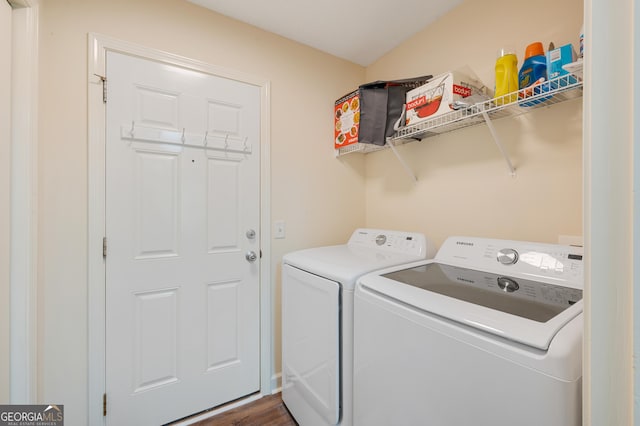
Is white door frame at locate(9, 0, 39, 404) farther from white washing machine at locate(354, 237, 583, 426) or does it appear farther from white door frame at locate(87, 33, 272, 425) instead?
white washing machine at locate(354, 237, 583, 426)

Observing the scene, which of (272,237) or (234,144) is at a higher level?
(234,144)

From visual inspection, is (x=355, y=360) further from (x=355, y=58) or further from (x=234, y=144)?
(x=355, y=58)

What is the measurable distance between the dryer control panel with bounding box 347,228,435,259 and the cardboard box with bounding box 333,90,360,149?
68 cm

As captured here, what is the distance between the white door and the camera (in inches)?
57.4

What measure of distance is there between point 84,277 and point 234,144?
1.06m

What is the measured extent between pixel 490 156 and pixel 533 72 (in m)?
0.44

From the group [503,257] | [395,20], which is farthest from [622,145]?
[395,20]

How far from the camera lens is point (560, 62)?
107 cm

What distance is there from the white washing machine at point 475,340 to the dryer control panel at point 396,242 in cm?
24

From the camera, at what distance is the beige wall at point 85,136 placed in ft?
4.30

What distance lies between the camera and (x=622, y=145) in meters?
0.33

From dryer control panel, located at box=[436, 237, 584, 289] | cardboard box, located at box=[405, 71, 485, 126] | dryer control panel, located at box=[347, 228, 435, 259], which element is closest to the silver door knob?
dryer control panel, located at box=[347, 228, 435, 259]

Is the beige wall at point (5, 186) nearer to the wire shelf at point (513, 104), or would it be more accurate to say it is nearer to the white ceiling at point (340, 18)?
the white ceiling at point (340, 18)

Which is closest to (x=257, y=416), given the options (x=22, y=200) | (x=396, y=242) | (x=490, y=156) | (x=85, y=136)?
(x=396, y=242)
